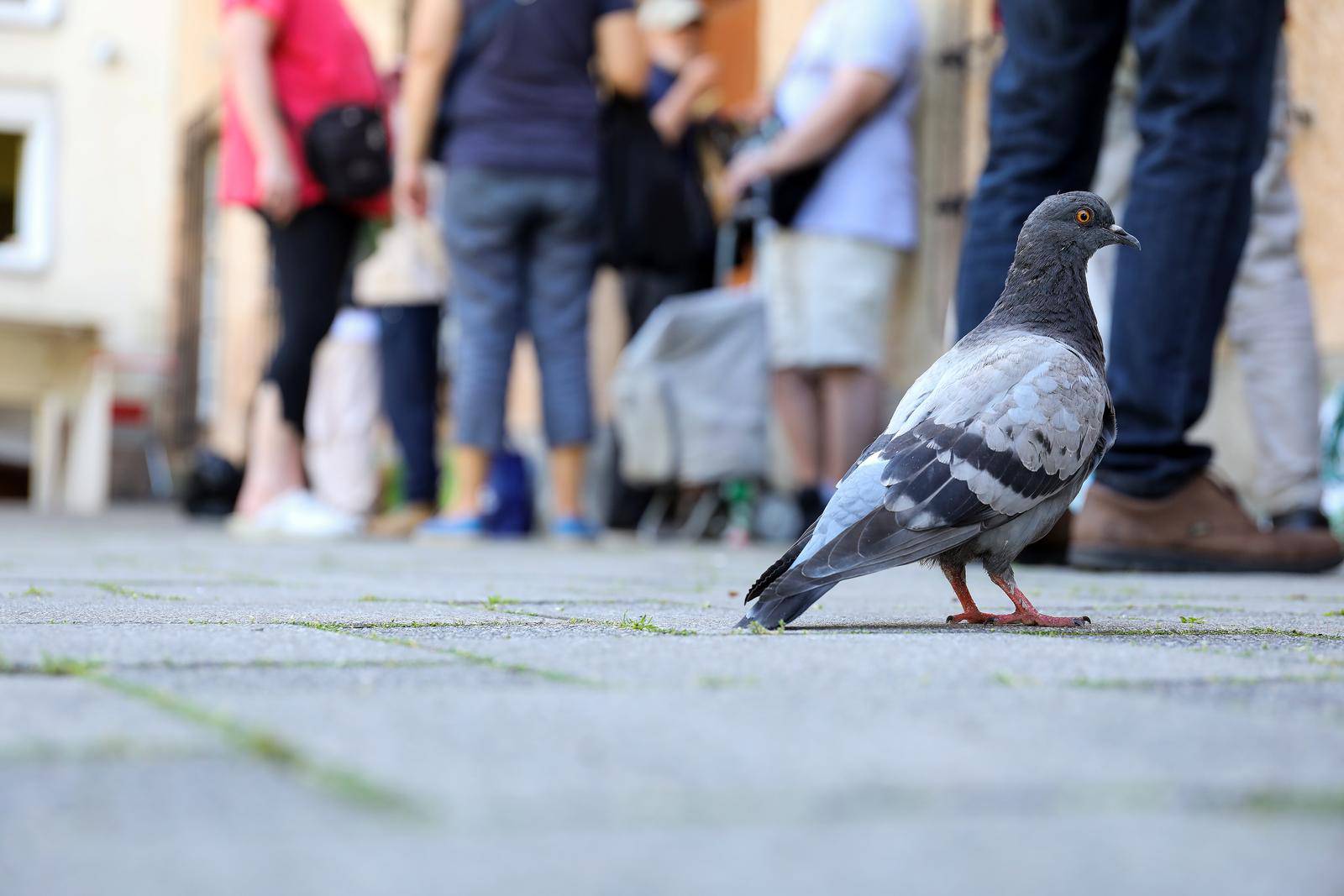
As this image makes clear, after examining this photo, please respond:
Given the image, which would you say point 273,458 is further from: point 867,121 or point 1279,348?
point 1279,348

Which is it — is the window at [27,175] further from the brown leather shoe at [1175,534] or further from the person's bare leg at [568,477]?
the brown leather shoe at [1175,534]

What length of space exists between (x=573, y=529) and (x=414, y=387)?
1.32 metres

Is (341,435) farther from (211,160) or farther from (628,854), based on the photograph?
(211,160)

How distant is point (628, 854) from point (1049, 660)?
0.99 m

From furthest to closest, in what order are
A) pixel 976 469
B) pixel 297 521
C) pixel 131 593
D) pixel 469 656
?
1. pixel 297 521
2. pixel 131 593
3. pixel 976 469
4. pixel 469 656

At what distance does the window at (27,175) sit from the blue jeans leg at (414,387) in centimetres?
819

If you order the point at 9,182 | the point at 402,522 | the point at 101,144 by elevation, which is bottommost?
the point at 402,522

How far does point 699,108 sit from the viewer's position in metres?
8.23

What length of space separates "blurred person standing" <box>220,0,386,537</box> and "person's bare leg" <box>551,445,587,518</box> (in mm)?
769

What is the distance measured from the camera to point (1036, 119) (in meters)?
3.85

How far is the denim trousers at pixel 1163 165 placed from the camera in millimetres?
3693

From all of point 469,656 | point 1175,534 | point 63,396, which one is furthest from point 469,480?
point 63,396

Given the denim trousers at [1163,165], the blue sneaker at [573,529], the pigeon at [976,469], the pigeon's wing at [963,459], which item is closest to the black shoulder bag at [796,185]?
the blue sneaker at [573,529]

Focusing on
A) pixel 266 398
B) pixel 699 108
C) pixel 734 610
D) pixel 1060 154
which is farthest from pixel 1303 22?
pixel 734 610
